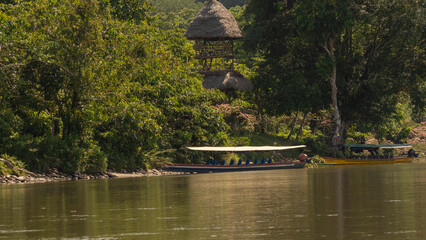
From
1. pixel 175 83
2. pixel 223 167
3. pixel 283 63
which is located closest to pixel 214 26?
pixel 283 63

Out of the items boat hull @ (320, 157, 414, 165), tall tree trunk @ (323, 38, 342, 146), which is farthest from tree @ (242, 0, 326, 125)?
boat hull @ (320, 157, 414, 165)

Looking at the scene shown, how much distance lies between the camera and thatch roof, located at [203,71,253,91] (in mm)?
49406

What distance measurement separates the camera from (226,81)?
49.4 metres

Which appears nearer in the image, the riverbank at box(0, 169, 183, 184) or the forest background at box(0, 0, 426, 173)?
the riverbank at box(0, 169, 183, 184)

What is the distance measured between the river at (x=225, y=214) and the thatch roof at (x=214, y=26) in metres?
32.5

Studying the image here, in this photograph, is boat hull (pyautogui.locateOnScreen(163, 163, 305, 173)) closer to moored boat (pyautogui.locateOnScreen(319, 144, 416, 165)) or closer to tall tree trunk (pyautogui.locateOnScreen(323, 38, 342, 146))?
moored boat (pyautogui.locateOnScreen(319, 144, 416, 165))

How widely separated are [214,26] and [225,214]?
129 ft

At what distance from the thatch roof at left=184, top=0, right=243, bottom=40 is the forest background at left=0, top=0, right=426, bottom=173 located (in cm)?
135

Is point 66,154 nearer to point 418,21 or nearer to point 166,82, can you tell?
point 166,82

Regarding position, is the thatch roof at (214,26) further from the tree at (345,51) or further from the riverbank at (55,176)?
the riverbank at (55,176)

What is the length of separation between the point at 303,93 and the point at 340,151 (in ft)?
15.8

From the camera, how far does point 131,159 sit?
108 feet

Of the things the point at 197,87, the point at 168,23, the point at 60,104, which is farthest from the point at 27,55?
the point at 168,23

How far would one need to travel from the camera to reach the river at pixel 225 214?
9.91 metres
